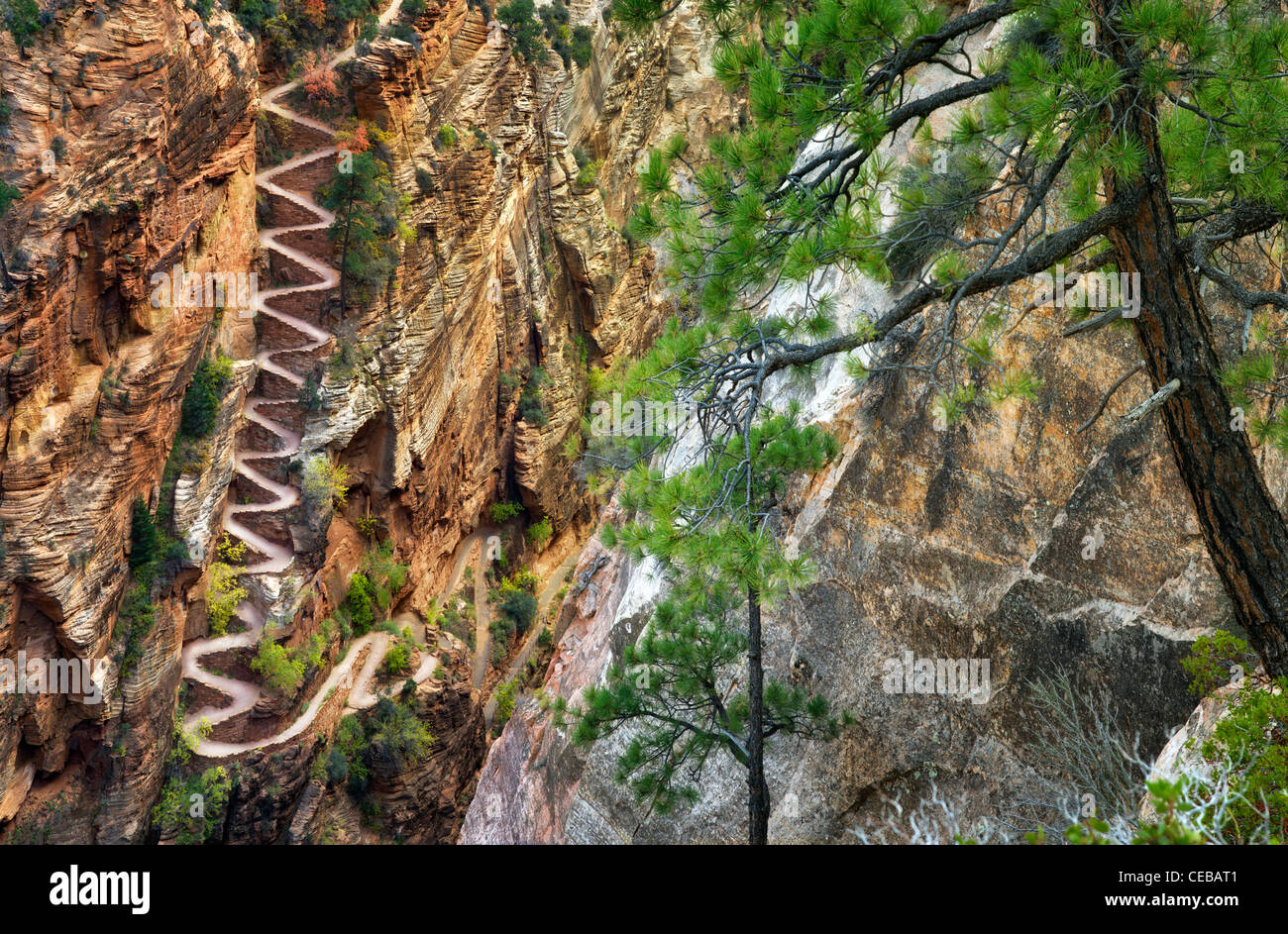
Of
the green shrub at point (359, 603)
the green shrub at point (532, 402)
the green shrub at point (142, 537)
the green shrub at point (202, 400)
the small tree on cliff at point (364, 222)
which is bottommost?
the green shrub at point (359, 603)

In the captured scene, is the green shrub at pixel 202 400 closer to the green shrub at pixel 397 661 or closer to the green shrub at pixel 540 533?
the green shrub at pixel 397 661

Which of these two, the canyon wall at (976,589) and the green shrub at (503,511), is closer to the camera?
the canyon wall at (976,589)

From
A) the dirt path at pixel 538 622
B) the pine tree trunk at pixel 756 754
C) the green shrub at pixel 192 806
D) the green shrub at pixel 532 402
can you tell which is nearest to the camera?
the pine tree trunk at pixel 756 754

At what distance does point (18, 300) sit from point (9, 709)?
21.6 feet

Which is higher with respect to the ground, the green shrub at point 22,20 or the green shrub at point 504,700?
the green shrub at point 22,20

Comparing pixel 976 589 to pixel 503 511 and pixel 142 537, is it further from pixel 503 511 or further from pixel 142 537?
pixel 503 511

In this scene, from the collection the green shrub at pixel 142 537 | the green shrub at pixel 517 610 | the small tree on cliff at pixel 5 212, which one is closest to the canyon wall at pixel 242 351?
the small tree on cliff at pixel 5 212

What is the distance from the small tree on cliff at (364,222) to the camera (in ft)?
66.3

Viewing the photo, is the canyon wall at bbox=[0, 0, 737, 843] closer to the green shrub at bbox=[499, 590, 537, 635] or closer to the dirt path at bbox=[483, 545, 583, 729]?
the dirt path at bbox=[483, 545, 583, 729]

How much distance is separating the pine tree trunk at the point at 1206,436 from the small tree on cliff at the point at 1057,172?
0.4 inches

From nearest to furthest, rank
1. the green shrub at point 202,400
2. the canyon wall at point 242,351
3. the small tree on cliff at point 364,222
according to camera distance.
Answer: the canyon wall at point 242,351 → the green shrub at point 202,400 → the small tree on cliff at point 364,222

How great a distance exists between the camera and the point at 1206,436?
5020 millimetres

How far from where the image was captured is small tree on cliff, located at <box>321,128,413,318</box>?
66.3 ft

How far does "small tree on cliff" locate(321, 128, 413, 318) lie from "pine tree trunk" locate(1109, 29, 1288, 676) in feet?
58.8
